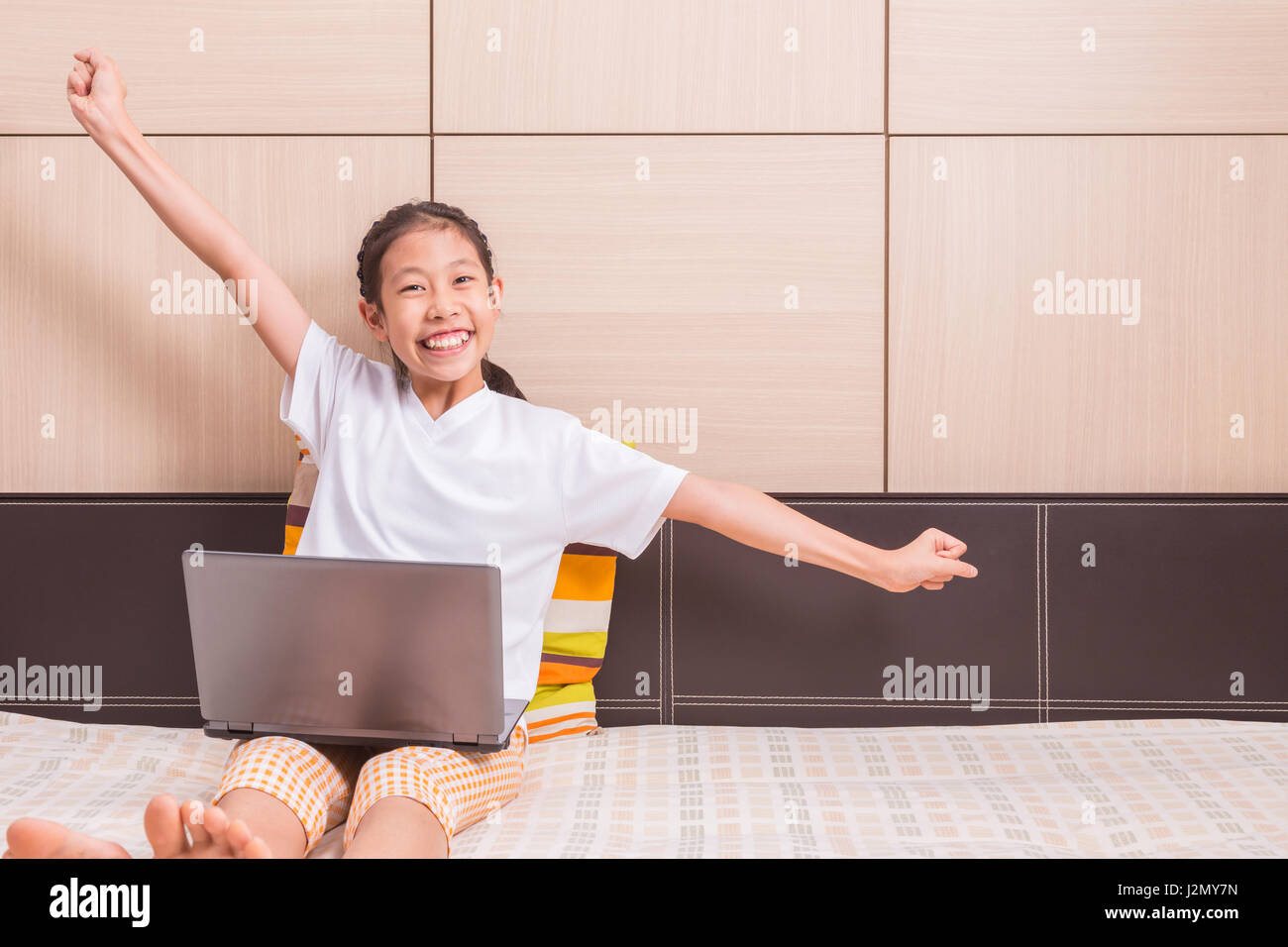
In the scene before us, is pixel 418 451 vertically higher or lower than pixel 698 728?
higher

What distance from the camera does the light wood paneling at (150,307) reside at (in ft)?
6.38

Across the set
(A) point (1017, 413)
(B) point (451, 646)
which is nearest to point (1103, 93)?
(A) point (1017, 413)

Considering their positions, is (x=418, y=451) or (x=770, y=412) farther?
(x=770, y=412)

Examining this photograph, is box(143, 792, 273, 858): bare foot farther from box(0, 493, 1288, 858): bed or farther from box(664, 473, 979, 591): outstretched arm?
box(0, 493, 1288, 858): bed

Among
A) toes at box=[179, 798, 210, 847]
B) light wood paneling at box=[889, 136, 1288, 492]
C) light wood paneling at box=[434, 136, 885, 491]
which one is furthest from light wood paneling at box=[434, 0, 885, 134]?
toes at box=[179, 798, 210, 847]

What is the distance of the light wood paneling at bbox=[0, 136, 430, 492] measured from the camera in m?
1.94

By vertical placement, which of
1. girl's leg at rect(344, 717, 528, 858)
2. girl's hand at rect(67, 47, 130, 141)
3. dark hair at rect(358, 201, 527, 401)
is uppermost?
girl's hand at rect(67, 47, 130, 141)

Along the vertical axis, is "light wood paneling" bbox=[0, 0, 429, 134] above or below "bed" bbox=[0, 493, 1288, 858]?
above

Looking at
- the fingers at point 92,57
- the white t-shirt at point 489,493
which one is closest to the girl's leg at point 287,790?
the white t-shirt at point 489,493

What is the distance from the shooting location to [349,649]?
127 centimetres

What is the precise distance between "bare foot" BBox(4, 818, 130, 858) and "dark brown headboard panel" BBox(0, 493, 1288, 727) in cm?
99

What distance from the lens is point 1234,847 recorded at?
1209mm
